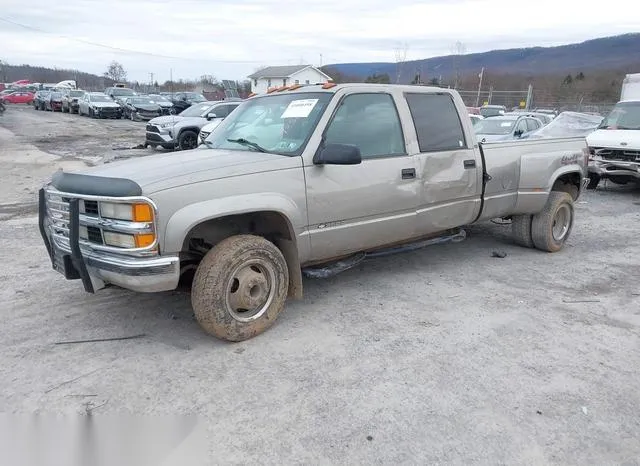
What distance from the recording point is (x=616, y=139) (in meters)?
10.9

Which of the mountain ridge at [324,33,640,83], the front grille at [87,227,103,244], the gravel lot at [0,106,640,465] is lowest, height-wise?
the gravel lot at [0,106,640,465]

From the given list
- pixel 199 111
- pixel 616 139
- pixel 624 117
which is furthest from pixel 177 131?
pixel 624 117

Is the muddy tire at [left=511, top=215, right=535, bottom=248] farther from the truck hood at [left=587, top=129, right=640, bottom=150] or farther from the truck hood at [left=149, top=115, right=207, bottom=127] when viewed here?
the truck hood at [left=149, top=115, right=207, bottom=127]

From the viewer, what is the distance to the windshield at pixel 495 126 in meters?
12.9

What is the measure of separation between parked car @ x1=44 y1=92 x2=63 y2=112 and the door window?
140 ft

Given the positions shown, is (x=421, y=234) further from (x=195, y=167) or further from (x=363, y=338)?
(x=195, y=167)

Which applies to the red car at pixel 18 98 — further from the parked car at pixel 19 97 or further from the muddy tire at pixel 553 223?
the muddy tire at pixel 553 223

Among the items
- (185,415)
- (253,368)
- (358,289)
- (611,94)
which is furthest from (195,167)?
(611,94)

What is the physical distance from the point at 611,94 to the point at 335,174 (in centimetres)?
3139

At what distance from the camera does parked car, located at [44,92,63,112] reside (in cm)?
4119

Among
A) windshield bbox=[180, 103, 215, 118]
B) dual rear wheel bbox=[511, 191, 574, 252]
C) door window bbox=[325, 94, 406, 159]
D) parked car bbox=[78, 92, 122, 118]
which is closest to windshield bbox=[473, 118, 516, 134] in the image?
dual rear wheel bbox=[511, 191, 574, 252]

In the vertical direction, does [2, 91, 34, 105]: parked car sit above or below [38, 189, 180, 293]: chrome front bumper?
above

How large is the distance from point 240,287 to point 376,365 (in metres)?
1.16

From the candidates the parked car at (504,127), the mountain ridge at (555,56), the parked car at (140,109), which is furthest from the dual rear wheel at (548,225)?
the mountain ridge at (555,56)
